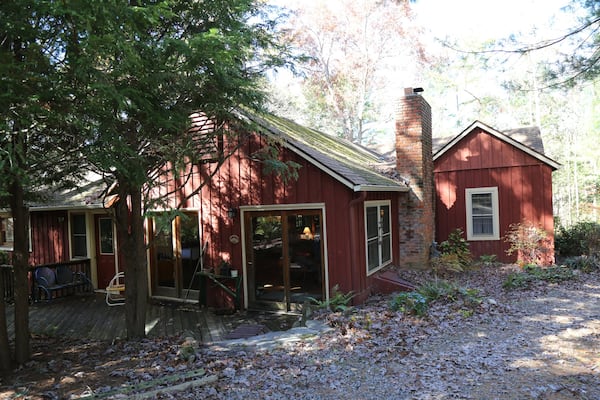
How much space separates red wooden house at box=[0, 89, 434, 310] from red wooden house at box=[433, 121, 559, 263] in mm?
2453

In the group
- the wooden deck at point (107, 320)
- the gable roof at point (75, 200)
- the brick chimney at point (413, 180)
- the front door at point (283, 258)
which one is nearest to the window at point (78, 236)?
the gable roof at point (75, 200)

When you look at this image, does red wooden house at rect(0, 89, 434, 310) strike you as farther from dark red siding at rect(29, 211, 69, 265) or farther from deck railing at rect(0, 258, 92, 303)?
dark red siding at rect(29, 211, 69, 265)

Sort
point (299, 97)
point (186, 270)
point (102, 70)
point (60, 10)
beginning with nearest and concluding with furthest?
point (60, 10)
point (102, 70)
point (186, 270)
point (299, 97)

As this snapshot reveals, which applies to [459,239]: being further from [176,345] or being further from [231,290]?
[176,345]

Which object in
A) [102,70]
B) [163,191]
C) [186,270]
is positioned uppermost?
[102,70]

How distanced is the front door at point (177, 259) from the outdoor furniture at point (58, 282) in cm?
231

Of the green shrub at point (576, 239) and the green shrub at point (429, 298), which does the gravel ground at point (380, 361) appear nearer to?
the green shrub at point (429, 298)

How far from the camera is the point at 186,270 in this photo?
408 inches

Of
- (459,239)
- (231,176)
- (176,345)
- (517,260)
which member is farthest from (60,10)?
(517,260)

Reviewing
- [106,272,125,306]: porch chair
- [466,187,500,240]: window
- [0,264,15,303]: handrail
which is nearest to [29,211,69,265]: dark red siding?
[0,264,15,303]: handrail

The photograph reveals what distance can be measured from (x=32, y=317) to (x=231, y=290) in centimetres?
422

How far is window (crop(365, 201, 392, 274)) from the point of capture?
9.46 metres

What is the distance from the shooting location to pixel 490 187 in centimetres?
1357

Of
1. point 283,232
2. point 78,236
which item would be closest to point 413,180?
point 283,232
